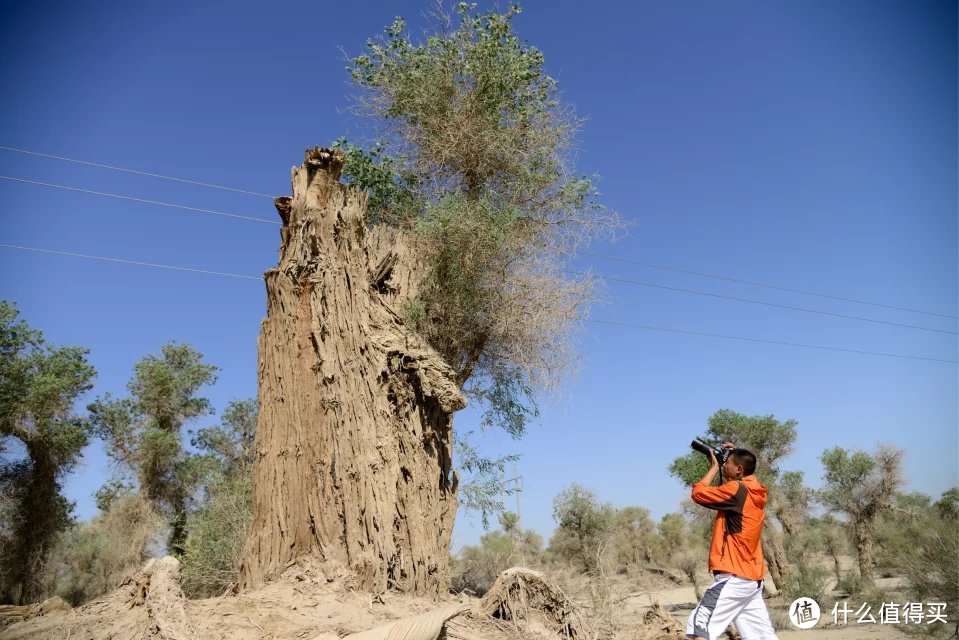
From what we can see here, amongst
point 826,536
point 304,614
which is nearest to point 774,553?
point 826,536

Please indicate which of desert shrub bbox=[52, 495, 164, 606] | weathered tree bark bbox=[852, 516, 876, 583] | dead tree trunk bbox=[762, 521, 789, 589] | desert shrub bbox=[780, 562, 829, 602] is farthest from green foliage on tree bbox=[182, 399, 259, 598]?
weathered tree bark bbox=[852, 516, 876, 583]

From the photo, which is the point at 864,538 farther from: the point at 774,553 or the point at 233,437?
the point at 233,437

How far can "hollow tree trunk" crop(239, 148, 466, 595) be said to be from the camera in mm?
6059

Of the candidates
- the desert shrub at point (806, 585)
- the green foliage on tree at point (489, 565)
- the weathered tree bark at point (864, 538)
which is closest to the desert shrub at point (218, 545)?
the green foliage on tree at point (489, 565)

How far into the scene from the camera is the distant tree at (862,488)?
2547 centimetres

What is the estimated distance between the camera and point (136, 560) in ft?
66.7

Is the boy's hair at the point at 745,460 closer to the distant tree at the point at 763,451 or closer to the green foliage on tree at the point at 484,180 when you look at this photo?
the green foliage on tree at the point at 484,180

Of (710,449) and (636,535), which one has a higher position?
(710,449)

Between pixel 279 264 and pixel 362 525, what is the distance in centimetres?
302

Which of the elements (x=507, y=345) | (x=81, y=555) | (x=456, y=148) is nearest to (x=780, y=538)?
(x=507, y=345)

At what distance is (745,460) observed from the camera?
512cm

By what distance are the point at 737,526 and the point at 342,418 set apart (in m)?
3.74

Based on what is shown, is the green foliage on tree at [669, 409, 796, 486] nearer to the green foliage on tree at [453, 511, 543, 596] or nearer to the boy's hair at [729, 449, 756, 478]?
the green foliage on tree at [453, 511, 543, 596]

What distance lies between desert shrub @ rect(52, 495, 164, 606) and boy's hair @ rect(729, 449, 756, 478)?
67.6 feet
